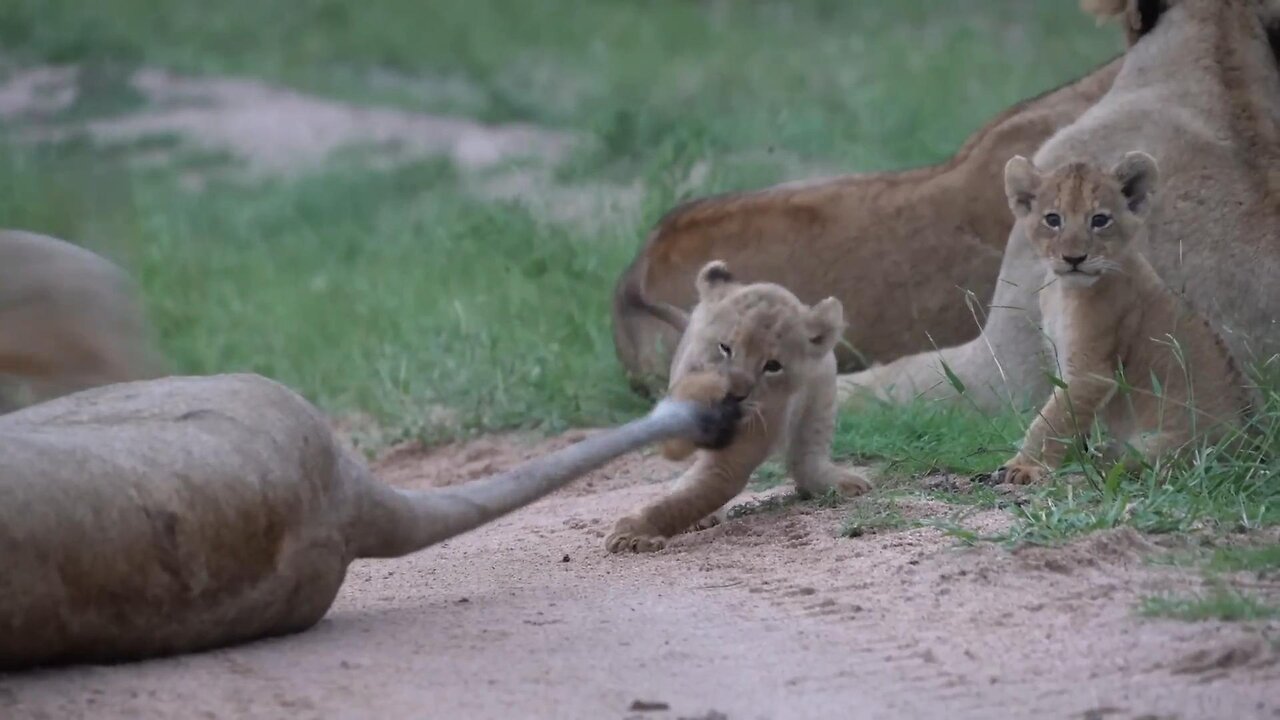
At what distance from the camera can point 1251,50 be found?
5.45 metres

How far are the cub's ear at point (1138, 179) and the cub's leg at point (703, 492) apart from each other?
3.35 feet

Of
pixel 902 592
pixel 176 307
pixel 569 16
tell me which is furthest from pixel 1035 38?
pixel 902 592

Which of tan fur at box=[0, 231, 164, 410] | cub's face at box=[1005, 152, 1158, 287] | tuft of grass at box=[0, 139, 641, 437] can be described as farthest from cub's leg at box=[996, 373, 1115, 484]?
tuft of grass at box=[0, 139, 641, 437]

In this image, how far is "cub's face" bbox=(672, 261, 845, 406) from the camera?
14.7ft

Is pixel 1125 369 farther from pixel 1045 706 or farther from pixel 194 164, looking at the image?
pixel 194 164

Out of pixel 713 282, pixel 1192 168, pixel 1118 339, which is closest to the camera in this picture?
pixel 1118 339

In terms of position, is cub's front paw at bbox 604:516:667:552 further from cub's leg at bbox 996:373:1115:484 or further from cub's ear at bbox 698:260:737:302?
cub's leg at bbox 996:373:1115:484

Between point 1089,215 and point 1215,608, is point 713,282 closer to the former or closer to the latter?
point 1089,215

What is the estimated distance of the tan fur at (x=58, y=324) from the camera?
4492 mm

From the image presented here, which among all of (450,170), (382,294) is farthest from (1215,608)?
(450,170)

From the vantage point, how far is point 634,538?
4.47 metres

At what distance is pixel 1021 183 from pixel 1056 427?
2.05 ft

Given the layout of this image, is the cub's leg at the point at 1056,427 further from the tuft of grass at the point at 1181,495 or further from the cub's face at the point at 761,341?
the cub's face at the point at 761,341

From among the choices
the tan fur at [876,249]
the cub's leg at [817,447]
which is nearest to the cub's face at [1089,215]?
the cub's leg at [817,447]
